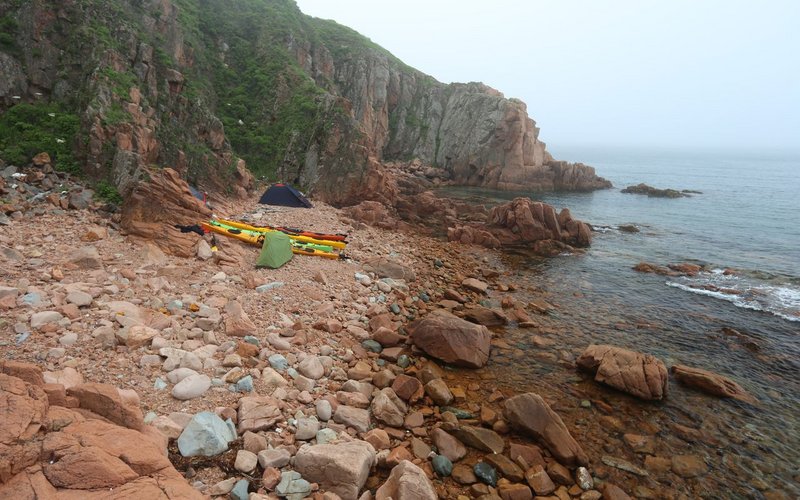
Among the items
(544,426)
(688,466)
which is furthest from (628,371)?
(544,426)

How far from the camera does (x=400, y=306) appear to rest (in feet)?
50.6

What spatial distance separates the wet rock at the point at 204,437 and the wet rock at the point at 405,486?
2850 millimetres

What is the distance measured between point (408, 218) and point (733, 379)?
2295cm

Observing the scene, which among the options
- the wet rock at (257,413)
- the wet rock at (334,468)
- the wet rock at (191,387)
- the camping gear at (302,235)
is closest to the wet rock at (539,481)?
the wet rock at (334,468)

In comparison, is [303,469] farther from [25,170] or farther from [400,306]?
[25,170]

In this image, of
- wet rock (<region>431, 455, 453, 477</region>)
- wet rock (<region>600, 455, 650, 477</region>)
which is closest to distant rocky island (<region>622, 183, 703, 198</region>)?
wet rock (<region>600, 455, 650, 477</region>)

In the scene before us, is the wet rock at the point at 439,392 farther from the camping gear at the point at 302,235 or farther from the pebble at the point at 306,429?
the camping gear at the point at 302,235

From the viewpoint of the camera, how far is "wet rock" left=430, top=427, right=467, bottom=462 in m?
8.34

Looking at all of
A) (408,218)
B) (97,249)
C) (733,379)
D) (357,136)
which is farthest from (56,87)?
(733,379)

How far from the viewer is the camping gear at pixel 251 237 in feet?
54.9

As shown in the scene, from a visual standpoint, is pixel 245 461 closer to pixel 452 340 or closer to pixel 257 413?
pixel 257 413

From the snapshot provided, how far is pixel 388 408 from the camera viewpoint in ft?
30.2

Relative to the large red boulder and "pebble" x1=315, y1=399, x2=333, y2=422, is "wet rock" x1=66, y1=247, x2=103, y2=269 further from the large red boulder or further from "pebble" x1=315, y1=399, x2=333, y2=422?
"pebble" x1=315, y1=399, x2=333, y2=422

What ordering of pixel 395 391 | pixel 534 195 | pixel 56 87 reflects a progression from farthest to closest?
1. pixel 534 195
2. pixel 56 87
3. pixel 395 391
